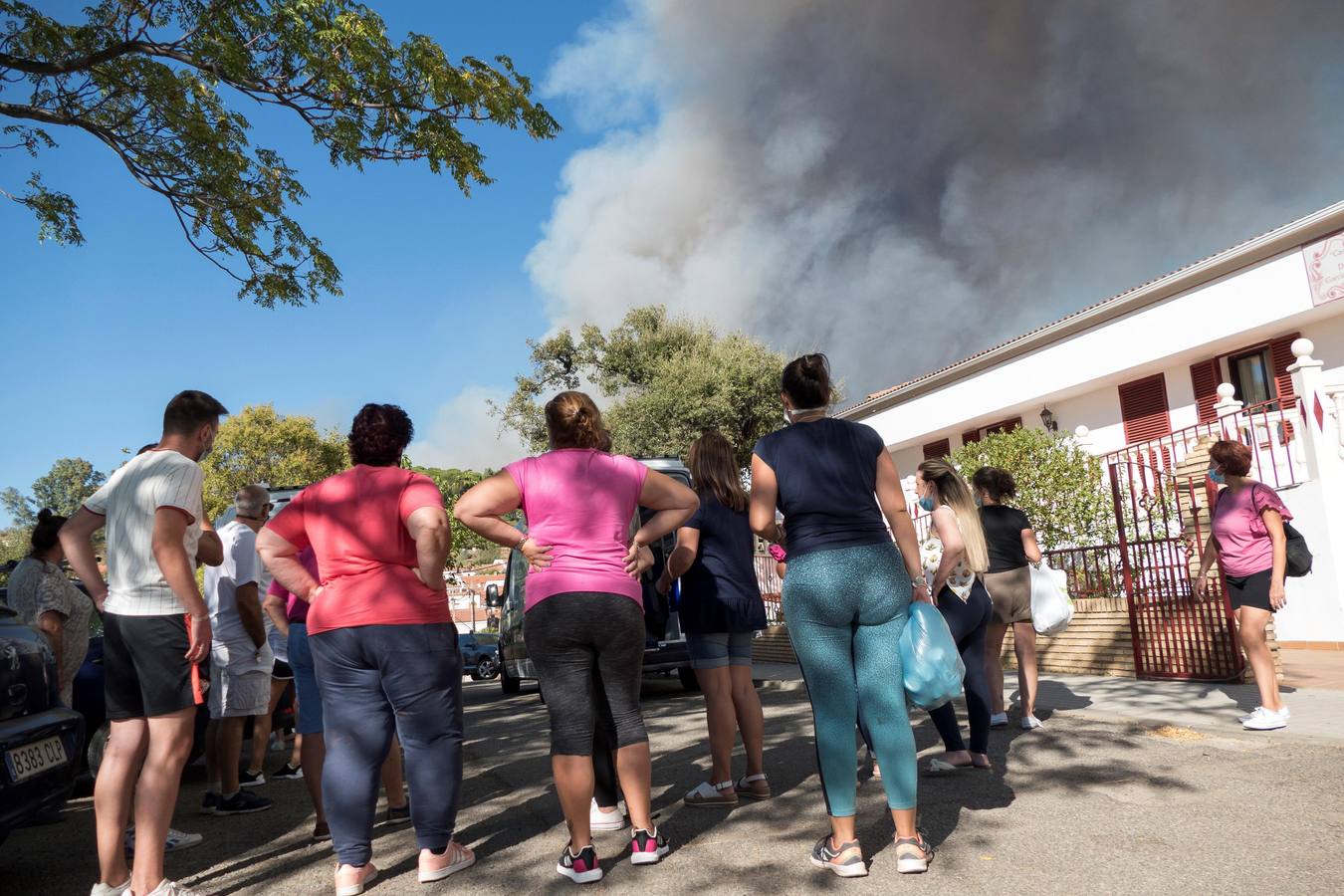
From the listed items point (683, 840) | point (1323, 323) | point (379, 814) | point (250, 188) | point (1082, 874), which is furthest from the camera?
point (1323, 323)

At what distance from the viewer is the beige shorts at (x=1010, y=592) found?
21.0ft

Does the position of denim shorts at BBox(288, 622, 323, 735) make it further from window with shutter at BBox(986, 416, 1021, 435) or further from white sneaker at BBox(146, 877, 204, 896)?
window with shutter at BBox(986, 416, 1021, 435)

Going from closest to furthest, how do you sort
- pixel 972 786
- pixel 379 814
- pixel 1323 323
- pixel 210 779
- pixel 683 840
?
pixel 683 840, pixel 972 786, pixel 379 814, pixel 210 779, pixel 1323 323

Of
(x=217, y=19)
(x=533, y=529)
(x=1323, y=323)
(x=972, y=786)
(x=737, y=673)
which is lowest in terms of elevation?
(x=972, y=786)

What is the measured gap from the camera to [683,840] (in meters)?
4.21

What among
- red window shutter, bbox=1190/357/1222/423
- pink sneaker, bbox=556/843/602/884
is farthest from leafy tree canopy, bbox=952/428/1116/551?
pink sneaker, bbox=556/843/602/884

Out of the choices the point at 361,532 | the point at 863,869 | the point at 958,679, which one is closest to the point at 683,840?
the point at 863,869

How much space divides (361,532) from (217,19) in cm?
699

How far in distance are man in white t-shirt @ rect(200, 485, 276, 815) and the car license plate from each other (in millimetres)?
1470

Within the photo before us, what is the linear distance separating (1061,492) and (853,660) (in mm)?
12671

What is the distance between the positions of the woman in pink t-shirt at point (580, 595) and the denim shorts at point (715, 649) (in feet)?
3.40

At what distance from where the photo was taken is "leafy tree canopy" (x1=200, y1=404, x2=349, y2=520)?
42.2 meters

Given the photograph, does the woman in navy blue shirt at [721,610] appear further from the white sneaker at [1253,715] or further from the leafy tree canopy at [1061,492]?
the leafy tree canopy at [1061,492]

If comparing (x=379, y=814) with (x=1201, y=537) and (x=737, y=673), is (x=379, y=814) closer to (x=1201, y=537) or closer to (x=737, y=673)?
(x=737, y=673)
